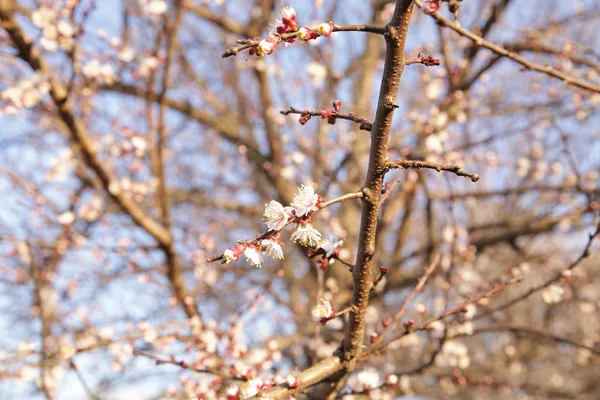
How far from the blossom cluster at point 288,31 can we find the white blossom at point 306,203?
1.09ft

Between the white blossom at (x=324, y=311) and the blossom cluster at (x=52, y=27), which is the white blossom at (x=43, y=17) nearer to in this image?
the blossom cluster at (x=52, y=27)

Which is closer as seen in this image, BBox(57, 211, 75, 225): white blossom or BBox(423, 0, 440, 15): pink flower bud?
BBox(423, 0, 440, 15): pink flower bud

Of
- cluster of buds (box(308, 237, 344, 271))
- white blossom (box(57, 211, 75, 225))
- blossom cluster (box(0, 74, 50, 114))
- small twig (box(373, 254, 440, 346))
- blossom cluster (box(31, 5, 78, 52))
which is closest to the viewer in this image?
cluster of buds (box(308, 237, 344, 271))

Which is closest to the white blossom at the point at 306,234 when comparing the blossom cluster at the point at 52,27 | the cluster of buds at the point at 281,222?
the cluster of buds at the point at 281,222

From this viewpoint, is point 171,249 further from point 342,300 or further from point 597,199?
point 597,199

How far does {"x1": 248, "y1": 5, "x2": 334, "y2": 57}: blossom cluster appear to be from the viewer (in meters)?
1.03

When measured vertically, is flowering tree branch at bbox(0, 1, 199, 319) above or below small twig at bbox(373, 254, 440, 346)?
above

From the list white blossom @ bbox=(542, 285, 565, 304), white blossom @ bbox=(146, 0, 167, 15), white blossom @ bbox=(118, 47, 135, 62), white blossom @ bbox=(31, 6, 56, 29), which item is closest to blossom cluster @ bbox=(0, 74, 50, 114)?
white blossom @ bbox=(31, 6, 56, 29)

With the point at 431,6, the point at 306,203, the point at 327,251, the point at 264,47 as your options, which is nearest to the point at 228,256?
the point at 306,203

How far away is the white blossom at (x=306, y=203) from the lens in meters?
1.10

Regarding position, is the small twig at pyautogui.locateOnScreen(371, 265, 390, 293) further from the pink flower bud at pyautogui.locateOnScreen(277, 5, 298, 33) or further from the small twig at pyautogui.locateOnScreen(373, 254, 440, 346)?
the pink flower bud at pyautogui.locateOnScreen(277, 5, 298, 33)

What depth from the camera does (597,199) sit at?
340 centimetres

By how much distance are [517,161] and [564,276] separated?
409 centimetres

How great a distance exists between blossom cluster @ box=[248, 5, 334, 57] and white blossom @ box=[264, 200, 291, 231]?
35 centimetres
